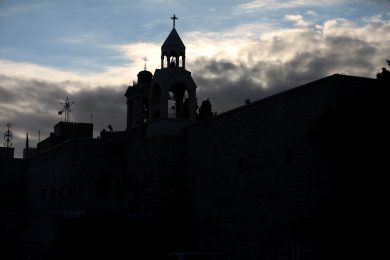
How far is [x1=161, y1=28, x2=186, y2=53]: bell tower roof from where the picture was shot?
37.4 metres

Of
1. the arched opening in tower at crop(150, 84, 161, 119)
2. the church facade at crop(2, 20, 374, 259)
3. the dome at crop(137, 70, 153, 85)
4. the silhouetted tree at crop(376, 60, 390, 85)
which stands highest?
the dome at crop(137, 70, 153, 85)

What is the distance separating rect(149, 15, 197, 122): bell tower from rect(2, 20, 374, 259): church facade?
6cm

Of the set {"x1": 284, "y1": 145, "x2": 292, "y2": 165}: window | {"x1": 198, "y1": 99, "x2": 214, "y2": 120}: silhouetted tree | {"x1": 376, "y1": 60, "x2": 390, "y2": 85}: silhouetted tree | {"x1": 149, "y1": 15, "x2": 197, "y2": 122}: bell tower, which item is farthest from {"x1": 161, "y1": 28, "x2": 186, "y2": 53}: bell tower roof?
{"x1": 198, "y1": 99, "x2": 214, "y2": 120}: silhouetted tree

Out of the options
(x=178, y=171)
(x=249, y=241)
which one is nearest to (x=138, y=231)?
(x=178, y=171)

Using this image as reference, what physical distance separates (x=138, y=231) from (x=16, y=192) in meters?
25.3

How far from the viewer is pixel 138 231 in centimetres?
3391

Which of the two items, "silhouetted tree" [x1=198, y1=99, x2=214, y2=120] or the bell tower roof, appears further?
"silhouetted tree" [x1=198, y1=99, x2=214, y2=120]

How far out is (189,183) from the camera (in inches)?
1366

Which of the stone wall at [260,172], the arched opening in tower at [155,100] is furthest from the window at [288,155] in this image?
the arched opening in tower at [155,100]

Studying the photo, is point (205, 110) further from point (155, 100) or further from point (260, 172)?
point (260, 172)

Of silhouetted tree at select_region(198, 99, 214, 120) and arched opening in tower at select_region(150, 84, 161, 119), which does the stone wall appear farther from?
silhouetted tree at select_region(198, 99, 214, 120)

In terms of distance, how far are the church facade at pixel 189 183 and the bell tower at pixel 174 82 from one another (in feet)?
0.21

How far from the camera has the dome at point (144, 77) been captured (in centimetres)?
4872

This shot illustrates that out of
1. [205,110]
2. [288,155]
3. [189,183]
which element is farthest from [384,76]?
[205,110]
